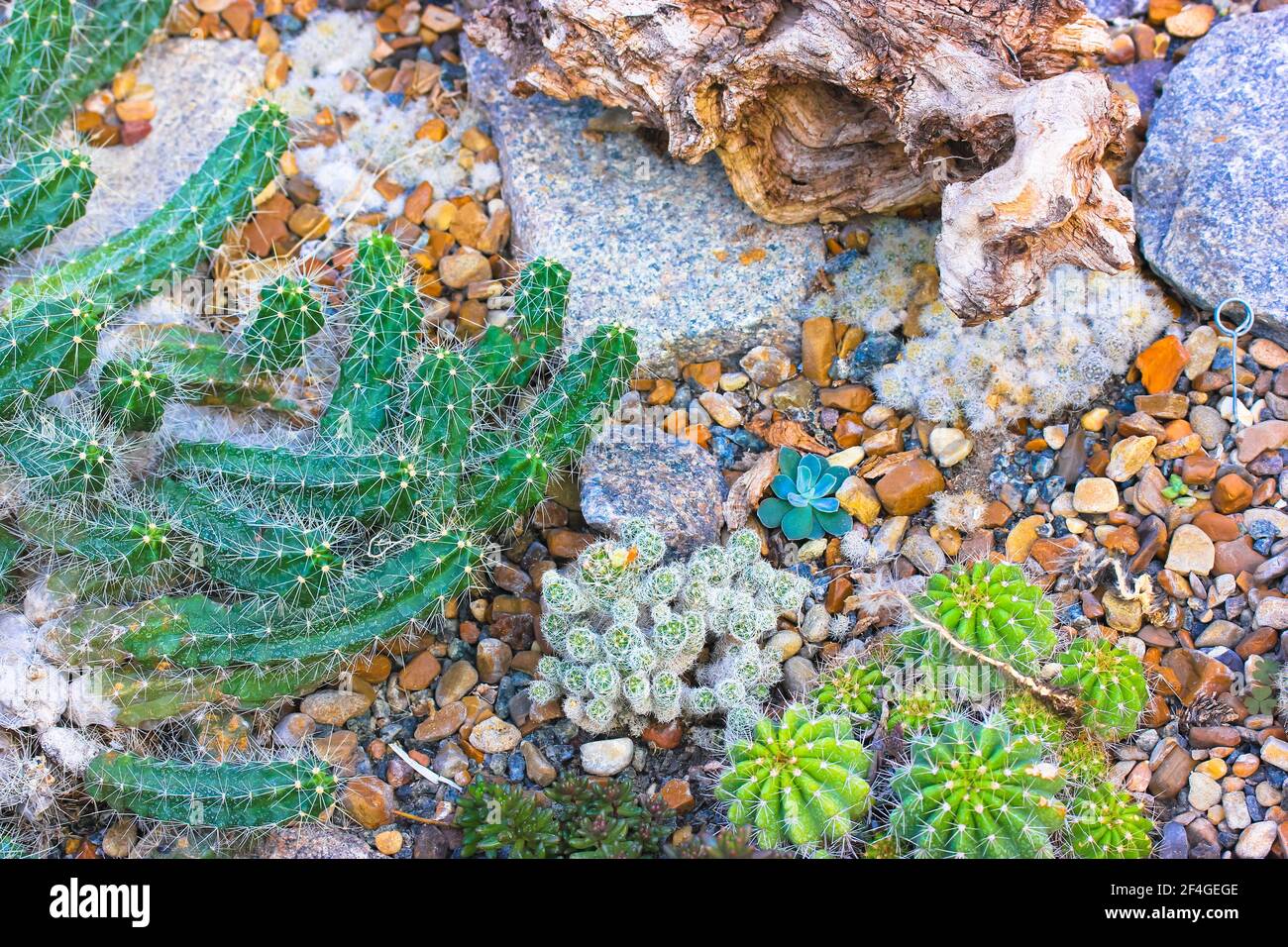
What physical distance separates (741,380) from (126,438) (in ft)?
7.61

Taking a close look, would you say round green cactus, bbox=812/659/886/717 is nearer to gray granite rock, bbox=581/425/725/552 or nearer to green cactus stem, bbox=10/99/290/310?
gray granite rock, bbox=581/425/725/552

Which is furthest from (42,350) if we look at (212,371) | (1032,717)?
(1032,717)

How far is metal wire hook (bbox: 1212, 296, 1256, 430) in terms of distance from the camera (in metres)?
4.36

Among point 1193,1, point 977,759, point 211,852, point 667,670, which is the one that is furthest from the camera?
point 1193,1

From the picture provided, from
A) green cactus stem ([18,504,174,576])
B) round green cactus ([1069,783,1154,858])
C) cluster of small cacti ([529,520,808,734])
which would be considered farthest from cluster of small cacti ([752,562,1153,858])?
green cactus stem ([18,504,174,576])

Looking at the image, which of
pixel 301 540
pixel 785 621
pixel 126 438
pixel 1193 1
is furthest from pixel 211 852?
pixel 1193 1

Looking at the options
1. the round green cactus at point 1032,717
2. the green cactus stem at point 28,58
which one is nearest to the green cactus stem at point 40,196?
the green cactus stem at point 28,58

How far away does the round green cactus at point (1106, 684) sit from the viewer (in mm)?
3723

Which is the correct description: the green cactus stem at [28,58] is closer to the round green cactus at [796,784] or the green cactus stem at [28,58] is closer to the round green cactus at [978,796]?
the round green cactus at [796,784]

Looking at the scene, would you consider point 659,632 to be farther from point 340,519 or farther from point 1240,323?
point 1240,323

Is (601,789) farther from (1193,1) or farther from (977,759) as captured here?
(1193,1)

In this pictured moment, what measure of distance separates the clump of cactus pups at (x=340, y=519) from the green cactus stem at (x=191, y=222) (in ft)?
2.40

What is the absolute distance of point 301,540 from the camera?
3.83 metres

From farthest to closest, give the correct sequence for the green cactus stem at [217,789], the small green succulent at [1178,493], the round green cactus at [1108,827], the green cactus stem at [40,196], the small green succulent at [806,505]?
the green cactus stem at [40,196], the small green succulent at [806,505], the small green succulent at [1178,493], the green cactus stem at [217,789], the round green cactus at [1108,827]
